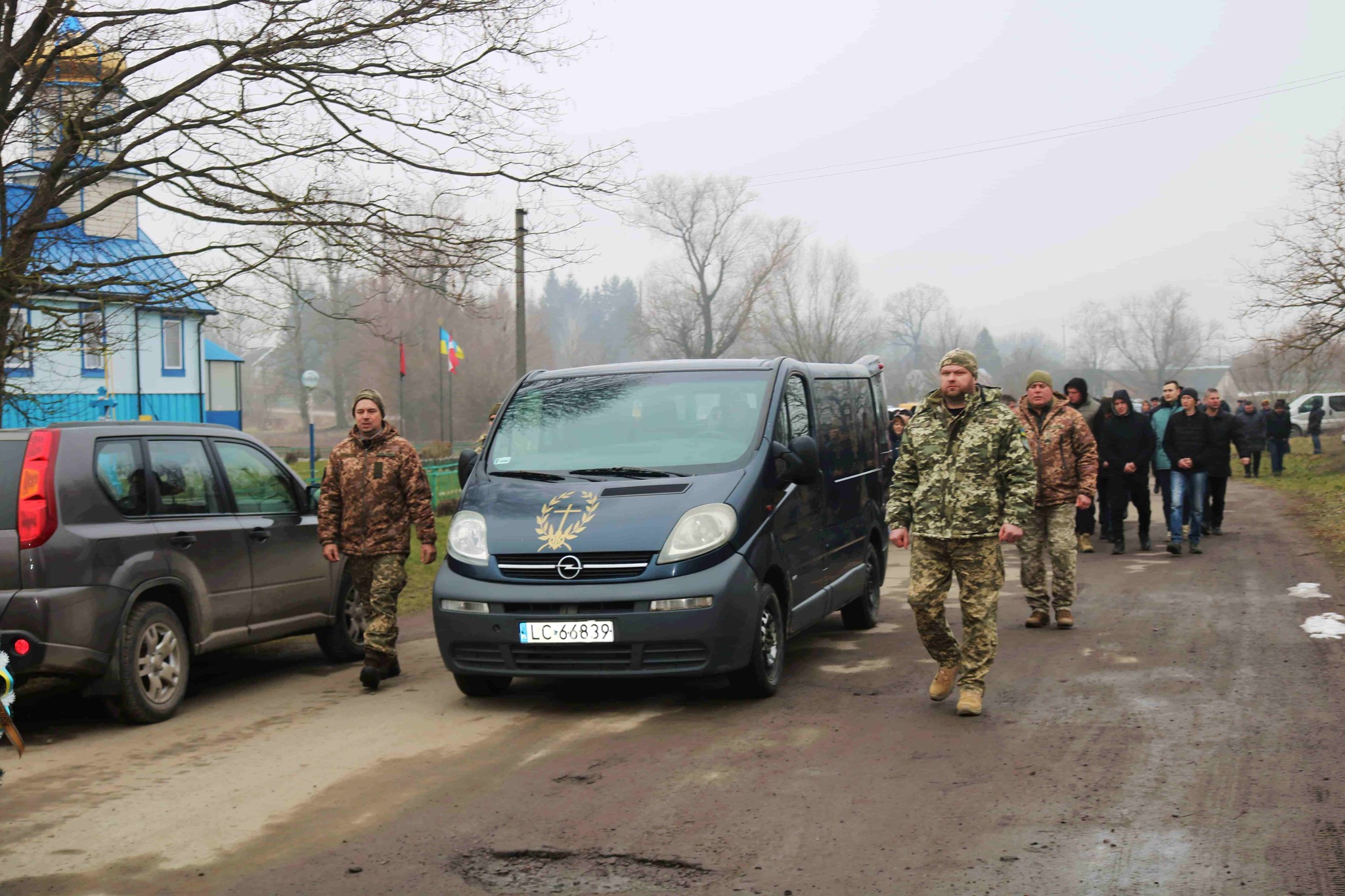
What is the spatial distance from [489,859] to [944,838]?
5.22 feet

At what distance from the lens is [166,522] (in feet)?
23.6

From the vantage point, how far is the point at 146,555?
6887 mm

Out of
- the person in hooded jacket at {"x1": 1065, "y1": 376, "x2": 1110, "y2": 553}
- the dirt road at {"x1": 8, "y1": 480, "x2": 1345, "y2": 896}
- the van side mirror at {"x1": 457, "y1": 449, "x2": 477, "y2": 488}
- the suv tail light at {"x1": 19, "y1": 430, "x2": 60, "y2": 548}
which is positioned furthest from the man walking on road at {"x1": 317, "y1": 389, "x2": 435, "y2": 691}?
the person in hooded jacket at {"x1": 1065, "y1": 376, "x2": 1110, "y2": 553}

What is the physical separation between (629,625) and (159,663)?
266cm

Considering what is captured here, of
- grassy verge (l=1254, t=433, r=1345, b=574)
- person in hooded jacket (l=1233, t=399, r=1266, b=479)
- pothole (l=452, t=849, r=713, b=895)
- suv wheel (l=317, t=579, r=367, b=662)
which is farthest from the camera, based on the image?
person in hooded jacket (l=1233, t=399, r=1266, b=479)

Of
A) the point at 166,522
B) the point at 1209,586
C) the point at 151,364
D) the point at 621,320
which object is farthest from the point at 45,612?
the point at 621,320

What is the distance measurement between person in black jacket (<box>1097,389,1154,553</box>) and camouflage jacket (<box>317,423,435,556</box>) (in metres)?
9.06

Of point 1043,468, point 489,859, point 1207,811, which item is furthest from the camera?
point 1043,468

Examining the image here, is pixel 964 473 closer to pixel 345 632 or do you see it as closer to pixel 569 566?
pixel 569 566

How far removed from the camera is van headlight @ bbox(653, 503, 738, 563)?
21.6ft

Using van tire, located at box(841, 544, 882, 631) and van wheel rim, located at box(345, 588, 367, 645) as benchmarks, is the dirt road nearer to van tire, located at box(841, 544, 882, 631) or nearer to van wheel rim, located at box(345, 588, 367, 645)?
van wheel rim, located at box(345, 588, 367, 645)

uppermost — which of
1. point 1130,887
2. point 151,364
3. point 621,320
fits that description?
point 621,320

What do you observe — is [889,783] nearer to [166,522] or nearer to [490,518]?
[490,518]

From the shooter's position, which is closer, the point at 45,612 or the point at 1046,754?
the point at 1046,754
